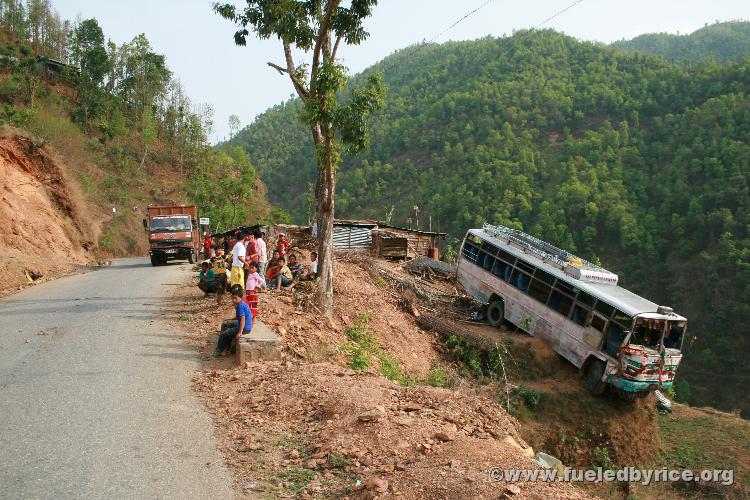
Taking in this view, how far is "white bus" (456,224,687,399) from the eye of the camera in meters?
13.7

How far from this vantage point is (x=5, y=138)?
1041 inches

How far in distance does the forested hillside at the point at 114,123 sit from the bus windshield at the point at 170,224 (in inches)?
721

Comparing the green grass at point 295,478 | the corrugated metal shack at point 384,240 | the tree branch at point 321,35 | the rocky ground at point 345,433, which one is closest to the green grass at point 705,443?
the rocky ground at point 345,433

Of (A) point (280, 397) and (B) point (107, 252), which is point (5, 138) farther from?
(A) point (280, 397)

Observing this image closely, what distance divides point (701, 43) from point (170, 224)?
148240mm

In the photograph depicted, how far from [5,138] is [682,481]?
31.3 meters

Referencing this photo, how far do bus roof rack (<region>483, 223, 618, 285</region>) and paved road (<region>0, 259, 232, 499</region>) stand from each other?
11.3 meters

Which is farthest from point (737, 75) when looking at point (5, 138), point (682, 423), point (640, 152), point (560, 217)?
point (5, 138)

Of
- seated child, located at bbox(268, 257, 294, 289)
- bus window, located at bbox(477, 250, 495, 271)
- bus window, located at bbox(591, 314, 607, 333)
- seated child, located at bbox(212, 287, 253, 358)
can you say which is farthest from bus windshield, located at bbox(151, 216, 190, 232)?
bus window, located at bbox(591, 314, 607, 333)

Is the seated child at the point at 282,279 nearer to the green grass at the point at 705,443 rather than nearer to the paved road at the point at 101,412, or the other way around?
the paved road at the point at 101,412

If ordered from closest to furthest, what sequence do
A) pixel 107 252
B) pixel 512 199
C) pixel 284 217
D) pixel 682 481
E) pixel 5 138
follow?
pixel 682 481
pixel 5 138
pixel 107 252
pixel 284 217
pixel 512 199

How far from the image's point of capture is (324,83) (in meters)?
11.4

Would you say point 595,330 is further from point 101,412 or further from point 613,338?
point 101,412

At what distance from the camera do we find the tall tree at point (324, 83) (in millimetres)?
11672
